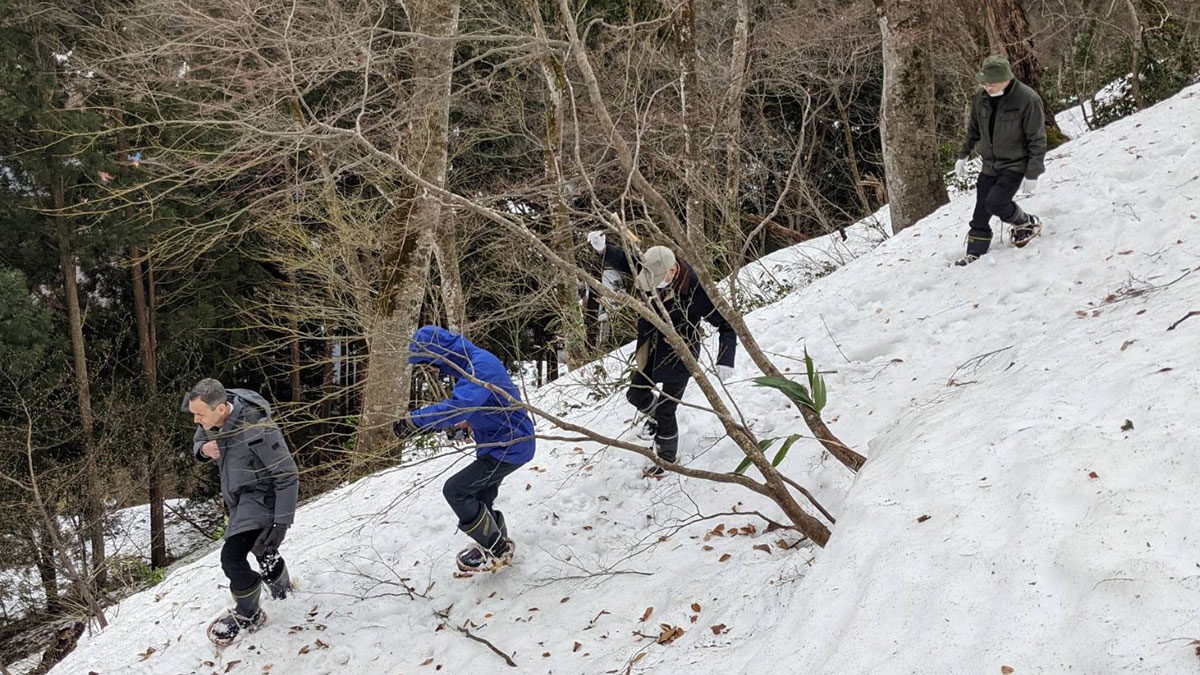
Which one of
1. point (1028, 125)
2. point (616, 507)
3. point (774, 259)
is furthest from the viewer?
point (774, 259)

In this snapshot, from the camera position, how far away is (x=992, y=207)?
21.0 feet

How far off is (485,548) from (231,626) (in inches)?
62.4

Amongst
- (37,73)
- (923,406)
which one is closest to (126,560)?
(37,73)

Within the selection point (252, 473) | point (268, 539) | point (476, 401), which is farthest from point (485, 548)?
point (252, 473)

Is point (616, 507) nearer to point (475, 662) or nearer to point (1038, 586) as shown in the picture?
point (475, 662)

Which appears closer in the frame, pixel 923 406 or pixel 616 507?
pixel 923 406

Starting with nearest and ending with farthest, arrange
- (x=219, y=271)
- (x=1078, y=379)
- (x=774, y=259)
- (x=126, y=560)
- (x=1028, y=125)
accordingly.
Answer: (x=1078, y=379)
(x=1028, y=125)
(x=774, y=259)
(x=126, y=560)
(x=219, y=271)

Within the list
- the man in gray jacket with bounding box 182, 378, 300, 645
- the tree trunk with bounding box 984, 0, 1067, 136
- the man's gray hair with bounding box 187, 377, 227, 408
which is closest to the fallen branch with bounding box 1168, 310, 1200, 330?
the man in gray jacket with bounding box 182, 378, 300, 645

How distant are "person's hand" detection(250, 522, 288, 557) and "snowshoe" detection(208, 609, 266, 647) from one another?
1.40 feet

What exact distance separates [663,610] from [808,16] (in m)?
14.0

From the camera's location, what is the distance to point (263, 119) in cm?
546

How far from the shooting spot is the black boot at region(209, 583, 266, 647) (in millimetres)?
4852

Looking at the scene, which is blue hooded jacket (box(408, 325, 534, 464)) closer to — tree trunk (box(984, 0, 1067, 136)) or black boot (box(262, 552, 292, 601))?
black boot (box(262, 552, 292, 601))

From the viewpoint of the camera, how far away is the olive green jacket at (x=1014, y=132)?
6.12 meters
